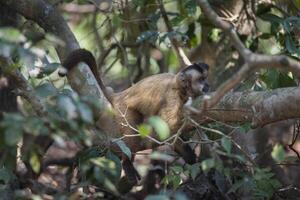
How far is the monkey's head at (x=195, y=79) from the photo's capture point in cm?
496

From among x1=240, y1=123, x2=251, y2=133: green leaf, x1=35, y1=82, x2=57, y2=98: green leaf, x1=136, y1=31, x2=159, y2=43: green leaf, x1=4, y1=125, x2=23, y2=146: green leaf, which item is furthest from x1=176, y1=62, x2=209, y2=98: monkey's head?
x1=4, y1=125, x2=23, y2=146: green leaf

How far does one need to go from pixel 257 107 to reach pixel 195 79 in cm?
113

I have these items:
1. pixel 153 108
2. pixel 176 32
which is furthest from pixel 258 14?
pixel 153 108

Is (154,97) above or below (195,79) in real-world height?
below

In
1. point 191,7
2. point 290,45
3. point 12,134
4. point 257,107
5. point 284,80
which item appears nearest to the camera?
point 12,134

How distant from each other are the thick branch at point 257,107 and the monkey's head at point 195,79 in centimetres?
78

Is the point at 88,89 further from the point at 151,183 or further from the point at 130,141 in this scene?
the point at 151,183

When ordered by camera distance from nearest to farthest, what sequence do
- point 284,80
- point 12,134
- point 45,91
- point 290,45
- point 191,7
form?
point 12,134
point 45,91
point 284,80
point 290,45
point 191,7

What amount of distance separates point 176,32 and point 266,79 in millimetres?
937

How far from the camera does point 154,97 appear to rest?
5.34m

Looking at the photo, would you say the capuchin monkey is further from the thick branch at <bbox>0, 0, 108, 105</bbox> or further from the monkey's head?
the thick branch at <bbox>0, 0, 108, 105</bbox>

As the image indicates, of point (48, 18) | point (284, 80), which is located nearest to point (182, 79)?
point (284, 80)

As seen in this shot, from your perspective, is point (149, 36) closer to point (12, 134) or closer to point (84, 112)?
point (84, 112)

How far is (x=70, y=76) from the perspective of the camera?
5.11m
